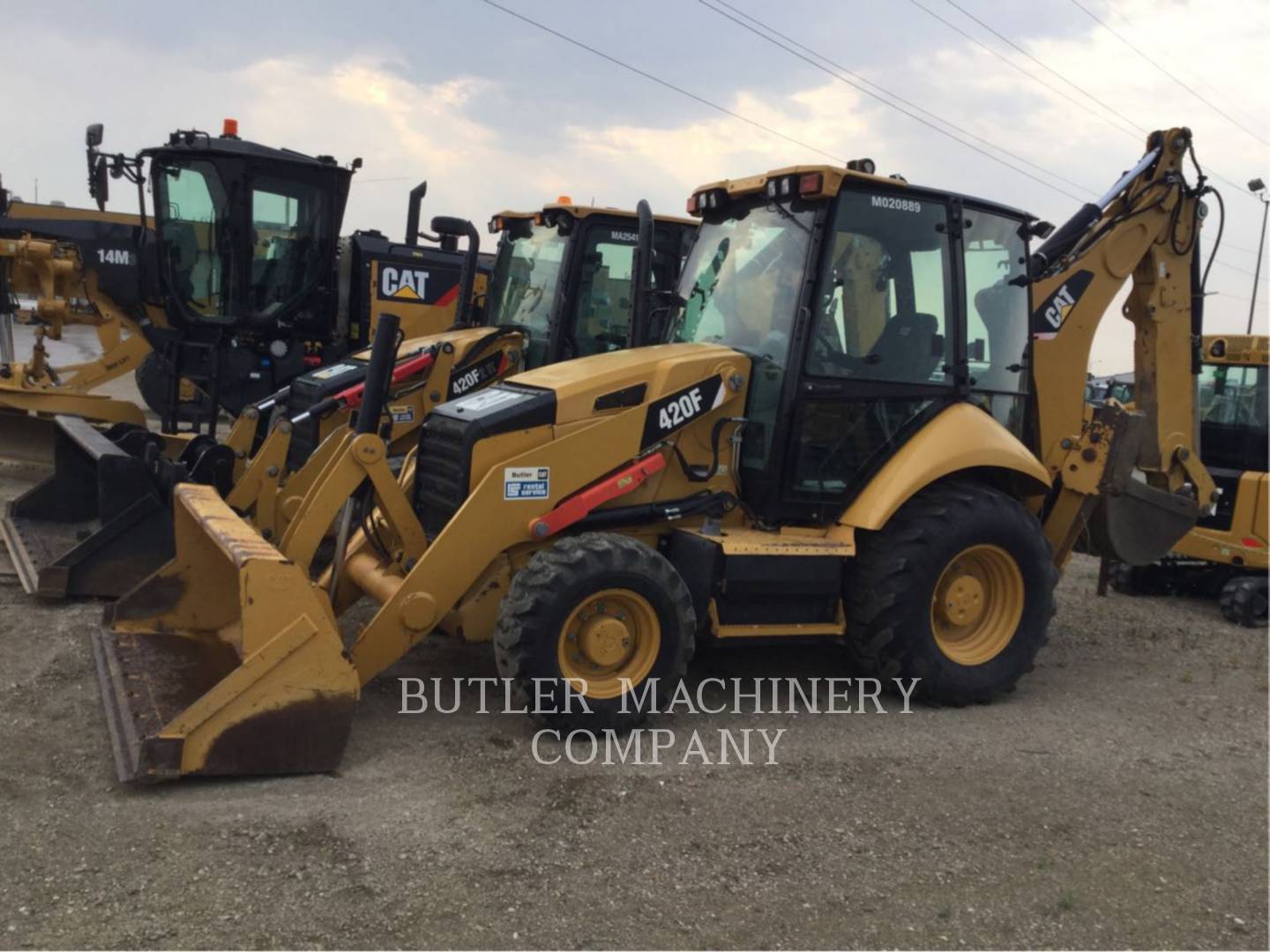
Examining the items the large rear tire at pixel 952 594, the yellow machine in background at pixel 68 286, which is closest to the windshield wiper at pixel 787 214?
the large rear tire at pixel 952 594

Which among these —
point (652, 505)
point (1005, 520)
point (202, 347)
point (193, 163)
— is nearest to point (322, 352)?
point (202, 347)

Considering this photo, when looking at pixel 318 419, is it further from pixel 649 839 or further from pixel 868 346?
pixel 649 839

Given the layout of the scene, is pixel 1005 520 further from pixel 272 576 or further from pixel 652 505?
pixel 272 576

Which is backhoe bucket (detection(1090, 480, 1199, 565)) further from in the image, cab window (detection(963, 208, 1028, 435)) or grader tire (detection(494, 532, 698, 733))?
grader tire (detection(494, 532, 698, 733))

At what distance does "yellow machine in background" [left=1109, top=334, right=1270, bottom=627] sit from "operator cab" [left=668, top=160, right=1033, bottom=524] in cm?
332

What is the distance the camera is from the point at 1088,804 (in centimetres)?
434

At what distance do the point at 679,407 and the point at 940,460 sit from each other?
124 cm

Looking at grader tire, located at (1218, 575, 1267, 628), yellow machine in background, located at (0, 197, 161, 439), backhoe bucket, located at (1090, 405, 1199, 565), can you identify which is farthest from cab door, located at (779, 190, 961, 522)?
yellow machine in background, located at (0, 197, 161, 439)

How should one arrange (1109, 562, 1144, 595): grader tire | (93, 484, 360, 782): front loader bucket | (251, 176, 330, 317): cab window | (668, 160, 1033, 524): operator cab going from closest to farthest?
1. (93, 484, 360, 782): front loader bucket
2. (668, 160, 1033, 524): operator cab
3. (1109, 562, 1144, 595): grader tire
4. (251, 176, 330, 317): cab window

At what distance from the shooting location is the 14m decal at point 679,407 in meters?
5.02

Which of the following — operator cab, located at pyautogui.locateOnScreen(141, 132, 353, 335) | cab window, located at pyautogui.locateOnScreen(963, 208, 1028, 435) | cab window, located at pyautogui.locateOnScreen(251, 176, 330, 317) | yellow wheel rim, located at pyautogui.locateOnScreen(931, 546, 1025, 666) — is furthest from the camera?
cab window, located at pyautogui.locateOnScreen(251, 176, 330, 317)

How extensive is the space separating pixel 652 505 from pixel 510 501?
2.31 feet

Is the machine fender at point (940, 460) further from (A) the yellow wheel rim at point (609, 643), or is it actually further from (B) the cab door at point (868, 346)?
(A) the yellow wheel rim at point (609, 643)

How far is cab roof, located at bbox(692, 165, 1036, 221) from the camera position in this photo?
5.05 metres
